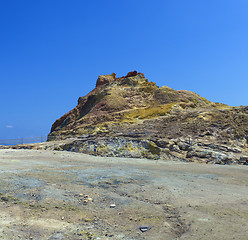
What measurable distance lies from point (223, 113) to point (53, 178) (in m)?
25.0

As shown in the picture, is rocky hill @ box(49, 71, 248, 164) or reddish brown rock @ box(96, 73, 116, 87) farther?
reddish brown rock @ box(96, 73, 116, 87)

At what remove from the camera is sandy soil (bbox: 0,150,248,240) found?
5.06 metres

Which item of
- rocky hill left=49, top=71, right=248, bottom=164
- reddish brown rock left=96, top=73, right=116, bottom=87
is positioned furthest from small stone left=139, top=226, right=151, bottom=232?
reddish brown rock left=96, top=73, right=116, bottom=87

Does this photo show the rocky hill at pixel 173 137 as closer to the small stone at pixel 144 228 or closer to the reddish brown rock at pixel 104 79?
the small stone at pixel 144 228

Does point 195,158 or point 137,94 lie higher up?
point 137,94

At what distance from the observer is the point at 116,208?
21.1ft

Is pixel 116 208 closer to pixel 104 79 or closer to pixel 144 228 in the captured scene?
pixel 144 228

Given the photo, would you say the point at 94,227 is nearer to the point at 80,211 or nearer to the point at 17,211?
the point at 80,211

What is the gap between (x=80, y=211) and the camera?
6113 mm

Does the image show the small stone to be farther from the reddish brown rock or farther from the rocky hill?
the reddish brown rock

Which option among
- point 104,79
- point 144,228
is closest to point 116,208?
point 144,228

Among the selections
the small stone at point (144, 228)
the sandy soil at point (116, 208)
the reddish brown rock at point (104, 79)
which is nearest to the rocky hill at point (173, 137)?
the sandy soil at point (116, 208)

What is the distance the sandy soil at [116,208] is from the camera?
506cm

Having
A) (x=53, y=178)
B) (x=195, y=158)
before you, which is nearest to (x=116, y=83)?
(x=195, y=158)
